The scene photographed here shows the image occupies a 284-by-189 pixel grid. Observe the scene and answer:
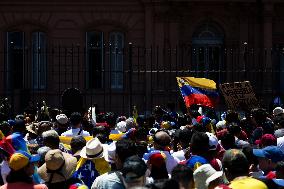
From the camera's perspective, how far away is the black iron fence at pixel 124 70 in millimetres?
27303

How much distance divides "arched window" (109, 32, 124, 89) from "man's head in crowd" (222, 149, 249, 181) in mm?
21360

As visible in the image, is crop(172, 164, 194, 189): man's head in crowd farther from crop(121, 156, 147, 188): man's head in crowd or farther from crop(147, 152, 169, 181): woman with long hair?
crop(147, 152, 169, 181): woman with long hair

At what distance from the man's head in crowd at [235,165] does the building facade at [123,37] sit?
2106 cm

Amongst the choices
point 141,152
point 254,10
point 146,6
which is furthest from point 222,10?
point 141,152

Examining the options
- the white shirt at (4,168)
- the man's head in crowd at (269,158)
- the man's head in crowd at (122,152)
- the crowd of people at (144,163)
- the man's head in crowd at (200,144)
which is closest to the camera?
the crowd of people at (144,163)

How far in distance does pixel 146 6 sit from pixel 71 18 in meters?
3.06

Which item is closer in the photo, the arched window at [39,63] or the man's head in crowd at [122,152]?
the man's head in crowd at [122,152]

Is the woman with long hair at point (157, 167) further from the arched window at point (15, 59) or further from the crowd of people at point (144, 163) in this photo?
the arched window at point (15, 59)

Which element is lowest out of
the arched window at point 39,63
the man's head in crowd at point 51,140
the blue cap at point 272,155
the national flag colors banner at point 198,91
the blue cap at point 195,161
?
the blue cap at point 195,161

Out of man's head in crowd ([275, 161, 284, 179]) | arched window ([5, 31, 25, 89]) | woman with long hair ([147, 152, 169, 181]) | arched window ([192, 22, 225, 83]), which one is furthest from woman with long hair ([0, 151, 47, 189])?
arched window ([5, 31, 25, 89])

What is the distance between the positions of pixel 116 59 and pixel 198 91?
1371cm

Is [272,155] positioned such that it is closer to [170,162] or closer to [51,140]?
[170,162]

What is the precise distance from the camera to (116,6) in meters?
29.1

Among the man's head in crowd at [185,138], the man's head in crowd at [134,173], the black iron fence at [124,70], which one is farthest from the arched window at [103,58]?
the man's head in crowd at [134,173]
